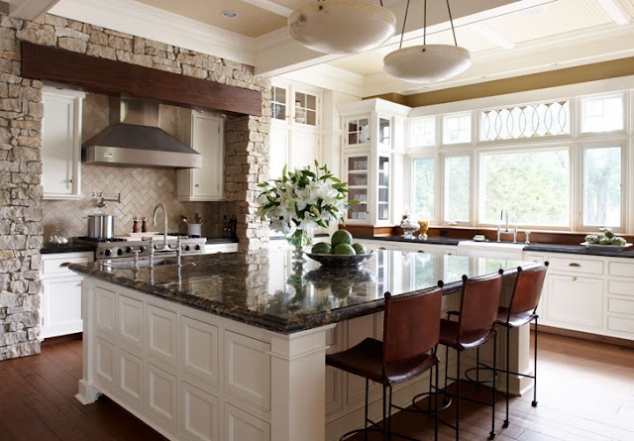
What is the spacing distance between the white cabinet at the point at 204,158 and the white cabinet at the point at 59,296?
1.52m

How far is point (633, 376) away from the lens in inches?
149

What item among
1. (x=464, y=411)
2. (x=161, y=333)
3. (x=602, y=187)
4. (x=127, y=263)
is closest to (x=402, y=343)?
(x=161, y=333)

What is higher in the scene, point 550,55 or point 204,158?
point 550,55

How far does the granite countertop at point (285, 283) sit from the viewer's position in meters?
1.85

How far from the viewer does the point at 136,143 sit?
4.97 metres

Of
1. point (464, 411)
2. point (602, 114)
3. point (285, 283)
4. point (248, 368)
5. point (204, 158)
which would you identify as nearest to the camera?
point (248, 368)

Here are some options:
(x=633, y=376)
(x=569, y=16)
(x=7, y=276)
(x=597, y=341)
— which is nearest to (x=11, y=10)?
(x=7, y=276)

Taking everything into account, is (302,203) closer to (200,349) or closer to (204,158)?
(200,349)

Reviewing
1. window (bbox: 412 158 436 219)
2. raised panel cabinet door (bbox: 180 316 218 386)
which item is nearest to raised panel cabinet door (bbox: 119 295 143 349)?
raised panel cabinet door (bbox: 180 316 218 386)

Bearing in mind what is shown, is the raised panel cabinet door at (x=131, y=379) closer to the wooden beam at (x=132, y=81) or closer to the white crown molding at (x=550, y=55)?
the wooden beam at (x=132, y=81)

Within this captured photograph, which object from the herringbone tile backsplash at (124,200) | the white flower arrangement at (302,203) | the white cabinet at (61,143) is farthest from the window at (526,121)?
the white cabinet at (61,143)

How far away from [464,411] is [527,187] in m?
3.77

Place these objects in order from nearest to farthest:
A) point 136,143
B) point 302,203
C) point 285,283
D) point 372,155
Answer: point 285,283 → point 302,203 → point 136,143 → point 372,155

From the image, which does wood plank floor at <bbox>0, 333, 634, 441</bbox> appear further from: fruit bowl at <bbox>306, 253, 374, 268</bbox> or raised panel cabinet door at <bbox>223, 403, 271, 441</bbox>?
fruit bowl at <bbox>306, 253, 374, 268</bbox>
